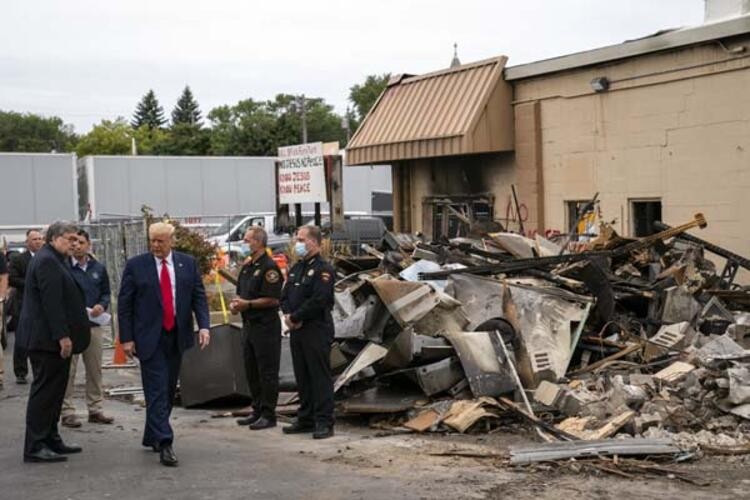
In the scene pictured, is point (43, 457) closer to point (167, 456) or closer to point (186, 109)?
point (167, 456)

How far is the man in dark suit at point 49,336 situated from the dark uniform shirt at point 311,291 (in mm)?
1837

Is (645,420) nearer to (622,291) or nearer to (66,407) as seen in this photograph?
(622,291)

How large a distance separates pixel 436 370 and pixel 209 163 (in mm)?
27281

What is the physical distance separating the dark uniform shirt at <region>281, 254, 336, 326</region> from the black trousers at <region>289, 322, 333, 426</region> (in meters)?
0.12

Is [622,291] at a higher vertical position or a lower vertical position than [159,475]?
higher

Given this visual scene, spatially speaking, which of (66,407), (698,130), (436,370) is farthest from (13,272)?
(698,130)

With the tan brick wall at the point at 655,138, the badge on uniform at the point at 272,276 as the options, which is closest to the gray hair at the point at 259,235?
Result: the badge on uniform at the point at 272,276

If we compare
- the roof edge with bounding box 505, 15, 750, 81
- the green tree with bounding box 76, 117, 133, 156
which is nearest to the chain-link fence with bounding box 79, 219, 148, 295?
the roof edge with bounding box 505, 15, 750, 81

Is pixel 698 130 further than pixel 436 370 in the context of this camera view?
Yes

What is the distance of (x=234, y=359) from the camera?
10266 mm

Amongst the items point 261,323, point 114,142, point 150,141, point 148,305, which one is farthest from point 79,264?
point 150,141

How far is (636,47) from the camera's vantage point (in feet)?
50.0

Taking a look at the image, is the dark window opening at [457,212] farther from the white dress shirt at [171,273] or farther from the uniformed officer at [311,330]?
the white dress shirt at [171,273]

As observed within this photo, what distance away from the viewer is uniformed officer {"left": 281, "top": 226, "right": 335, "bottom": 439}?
8562mm
